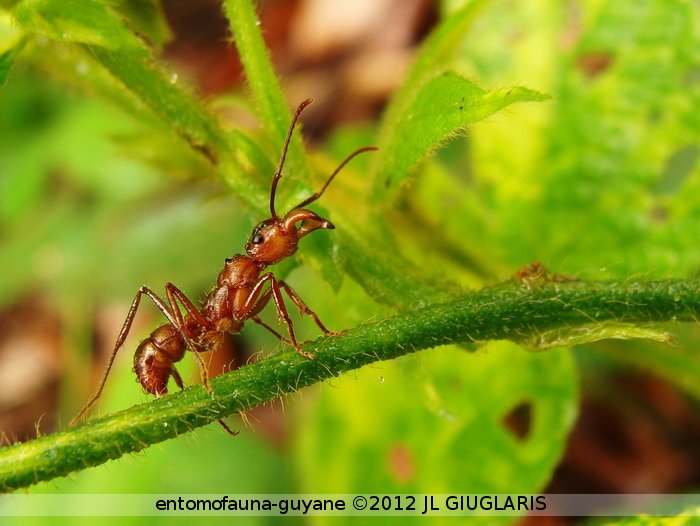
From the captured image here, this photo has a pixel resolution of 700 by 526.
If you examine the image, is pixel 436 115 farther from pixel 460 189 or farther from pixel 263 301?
pixel 460 189

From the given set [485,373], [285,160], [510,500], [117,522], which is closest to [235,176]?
[285,160]

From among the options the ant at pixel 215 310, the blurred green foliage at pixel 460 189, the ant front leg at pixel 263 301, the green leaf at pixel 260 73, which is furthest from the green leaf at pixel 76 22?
the ant front leg at pixel 263 301

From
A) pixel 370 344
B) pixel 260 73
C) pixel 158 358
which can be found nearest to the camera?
pixel 370 344

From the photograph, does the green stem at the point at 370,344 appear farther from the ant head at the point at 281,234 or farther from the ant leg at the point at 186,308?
the ant leg at the point at 186,308

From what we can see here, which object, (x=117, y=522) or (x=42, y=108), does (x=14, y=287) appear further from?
(x=117, y=522)

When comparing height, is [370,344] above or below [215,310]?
below

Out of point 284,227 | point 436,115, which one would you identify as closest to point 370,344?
point 436,115

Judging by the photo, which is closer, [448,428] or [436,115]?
[436,115]

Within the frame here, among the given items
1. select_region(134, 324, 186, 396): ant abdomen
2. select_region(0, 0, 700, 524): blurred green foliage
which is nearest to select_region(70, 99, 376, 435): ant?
select_region(134, 324, 186, 396): ant abdomen
